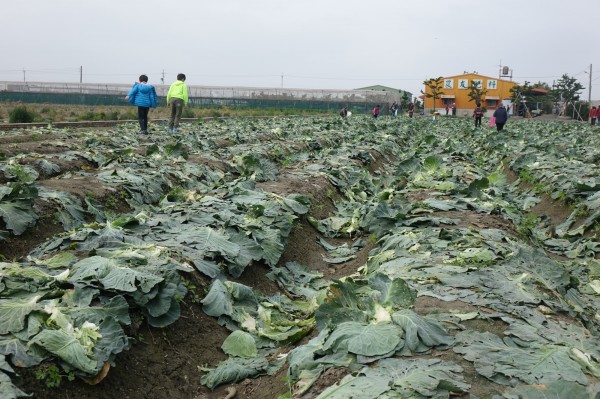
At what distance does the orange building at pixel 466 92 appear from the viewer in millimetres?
70250

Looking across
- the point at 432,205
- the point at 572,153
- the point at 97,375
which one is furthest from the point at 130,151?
the point at 572,153

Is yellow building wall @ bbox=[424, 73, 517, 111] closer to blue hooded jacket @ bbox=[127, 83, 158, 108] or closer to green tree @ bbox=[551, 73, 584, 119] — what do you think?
green tree @ bbox=[551, 73, 584, 119]

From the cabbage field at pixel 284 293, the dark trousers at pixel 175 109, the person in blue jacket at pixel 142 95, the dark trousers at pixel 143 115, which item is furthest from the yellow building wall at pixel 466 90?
the cabbage field at pixel 284 293

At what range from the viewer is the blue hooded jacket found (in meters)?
15.3

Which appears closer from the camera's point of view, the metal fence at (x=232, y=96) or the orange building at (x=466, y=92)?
the metal fence at (x=232, y=96)

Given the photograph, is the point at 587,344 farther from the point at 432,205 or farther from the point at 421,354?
the point at 432,205

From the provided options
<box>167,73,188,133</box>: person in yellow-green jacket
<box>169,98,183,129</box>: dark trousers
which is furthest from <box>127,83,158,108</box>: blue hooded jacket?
<box>169,98,183,129</box>: dark trousers

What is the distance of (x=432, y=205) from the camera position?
7605 millimetres

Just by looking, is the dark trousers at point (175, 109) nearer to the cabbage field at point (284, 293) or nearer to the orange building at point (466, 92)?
the cabbage field at point (284, 293)

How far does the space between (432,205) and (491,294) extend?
353 cm

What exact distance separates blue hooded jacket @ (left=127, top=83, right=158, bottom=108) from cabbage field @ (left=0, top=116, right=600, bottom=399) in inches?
241

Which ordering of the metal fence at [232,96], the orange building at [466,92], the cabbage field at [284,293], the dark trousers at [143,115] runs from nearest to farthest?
the cabbage field at [284,293] < the dark trousers at [143,115] < the metal fence at [232,96] < the orange building at [466,92]

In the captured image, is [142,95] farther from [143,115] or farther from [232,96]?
[232,96]

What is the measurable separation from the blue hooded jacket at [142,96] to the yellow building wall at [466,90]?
58.9m
